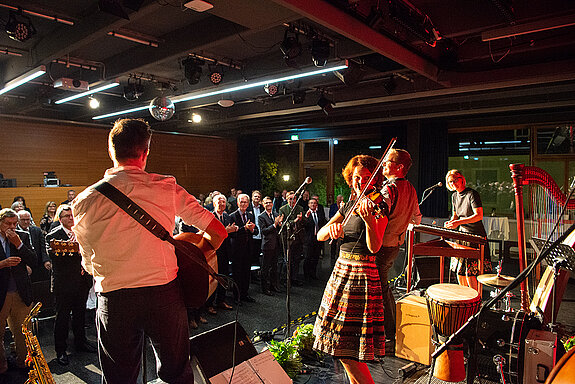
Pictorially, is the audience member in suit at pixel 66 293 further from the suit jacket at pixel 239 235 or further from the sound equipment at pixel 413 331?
the sound equipment at pixel 413 331

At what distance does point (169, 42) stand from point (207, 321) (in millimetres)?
3940

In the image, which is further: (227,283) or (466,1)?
(466,1)

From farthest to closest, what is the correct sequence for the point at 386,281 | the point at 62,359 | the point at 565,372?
the point at 62,359
the point at 386,281
the point at 565,372

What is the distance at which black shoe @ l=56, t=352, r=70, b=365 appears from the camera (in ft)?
12.5

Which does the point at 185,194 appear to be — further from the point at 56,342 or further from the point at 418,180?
the point at 418,180

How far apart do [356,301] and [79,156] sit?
1100 cm

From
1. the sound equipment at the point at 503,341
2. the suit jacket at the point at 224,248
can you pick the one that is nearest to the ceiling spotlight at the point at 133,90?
the suit jacket at the point at 224,248

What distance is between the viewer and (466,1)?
14.9 feet

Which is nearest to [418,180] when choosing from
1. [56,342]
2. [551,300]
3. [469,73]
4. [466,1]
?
[469,73]

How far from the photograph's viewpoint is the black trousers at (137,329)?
1.80 m

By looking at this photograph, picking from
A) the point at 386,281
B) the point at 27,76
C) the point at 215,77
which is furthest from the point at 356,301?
the point at 27,76

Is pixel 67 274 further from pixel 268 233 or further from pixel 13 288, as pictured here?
pixel 268 233

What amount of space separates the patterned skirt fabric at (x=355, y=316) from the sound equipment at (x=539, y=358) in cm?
92

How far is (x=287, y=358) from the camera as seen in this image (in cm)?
335
